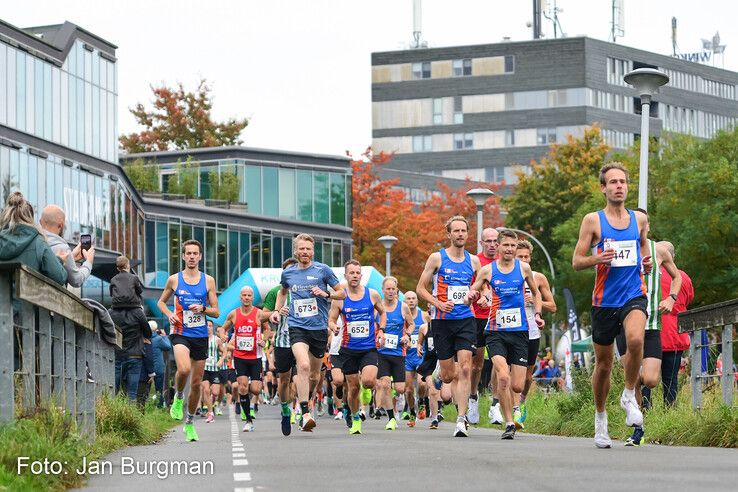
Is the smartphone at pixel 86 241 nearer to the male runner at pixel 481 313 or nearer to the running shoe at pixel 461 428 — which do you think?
the running shoe at pixel 461 428

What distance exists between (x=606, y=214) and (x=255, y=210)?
64.6 m

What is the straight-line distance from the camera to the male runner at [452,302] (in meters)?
17.1

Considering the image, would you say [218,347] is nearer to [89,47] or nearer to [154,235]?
[89,47]

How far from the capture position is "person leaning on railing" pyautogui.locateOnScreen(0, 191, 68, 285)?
40.0 feet

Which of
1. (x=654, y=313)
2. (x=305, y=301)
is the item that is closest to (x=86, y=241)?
(x=305, y=301)

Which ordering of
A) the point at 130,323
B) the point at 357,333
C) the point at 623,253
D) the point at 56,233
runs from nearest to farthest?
the point at 623,253 < the point at 56,233 < the point at 357,333 < the point at 130,323

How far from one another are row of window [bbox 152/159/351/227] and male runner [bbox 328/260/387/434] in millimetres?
57175

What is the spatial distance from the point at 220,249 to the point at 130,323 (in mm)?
49410

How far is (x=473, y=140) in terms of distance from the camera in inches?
5074

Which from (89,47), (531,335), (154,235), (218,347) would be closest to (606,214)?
(531,335)

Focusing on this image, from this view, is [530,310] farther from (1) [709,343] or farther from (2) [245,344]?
(2) [245,344]

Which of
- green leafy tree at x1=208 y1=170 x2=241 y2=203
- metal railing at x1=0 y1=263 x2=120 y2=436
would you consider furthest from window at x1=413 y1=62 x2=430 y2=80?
metal railing at x1=0 y1=263 x2=120 y2=436

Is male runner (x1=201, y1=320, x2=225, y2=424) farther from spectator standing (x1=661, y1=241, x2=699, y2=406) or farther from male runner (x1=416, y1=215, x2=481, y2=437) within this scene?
spectator standing (x1=661, y1=241, x2=699, y2=406)

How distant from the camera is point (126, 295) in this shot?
867 inches
